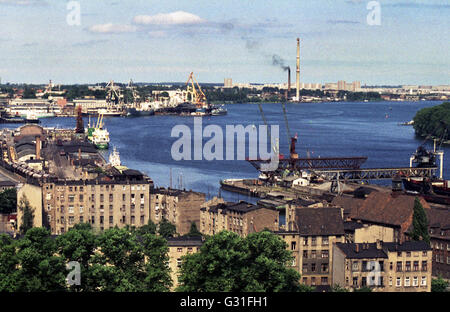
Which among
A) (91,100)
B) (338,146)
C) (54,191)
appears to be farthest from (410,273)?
(91,100)

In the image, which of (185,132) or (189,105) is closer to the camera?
(185,132)

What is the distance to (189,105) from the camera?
298 ft

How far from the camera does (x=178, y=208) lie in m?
21.6

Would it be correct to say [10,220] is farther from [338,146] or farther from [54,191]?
[338,146]

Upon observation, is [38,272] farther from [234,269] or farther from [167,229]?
[167,229]

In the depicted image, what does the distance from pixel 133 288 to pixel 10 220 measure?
1058 centimetres

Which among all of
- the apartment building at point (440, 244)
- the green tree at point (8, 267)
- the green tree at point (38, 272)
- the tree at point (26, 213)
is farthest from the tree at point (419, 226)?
the tree at point (26, 213)

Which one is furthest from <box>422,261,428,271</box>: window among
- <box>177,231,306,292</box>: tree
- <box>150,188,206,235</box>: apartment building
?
<box>150,188,206,235</box>: apartment building

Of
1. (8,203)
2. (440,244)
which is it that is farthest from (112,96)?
(440,244)

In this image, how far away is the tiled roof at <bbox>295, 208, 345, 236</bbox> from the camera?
16156 mm

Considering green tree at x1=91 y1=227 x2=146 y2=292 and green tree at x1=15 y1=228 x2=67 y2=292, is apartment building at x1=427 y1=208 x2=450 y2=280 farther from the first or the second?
green tree at x1=15 y1=228 x2=67 y2=292

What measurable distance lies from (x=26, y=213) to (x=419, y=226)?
9.69m
